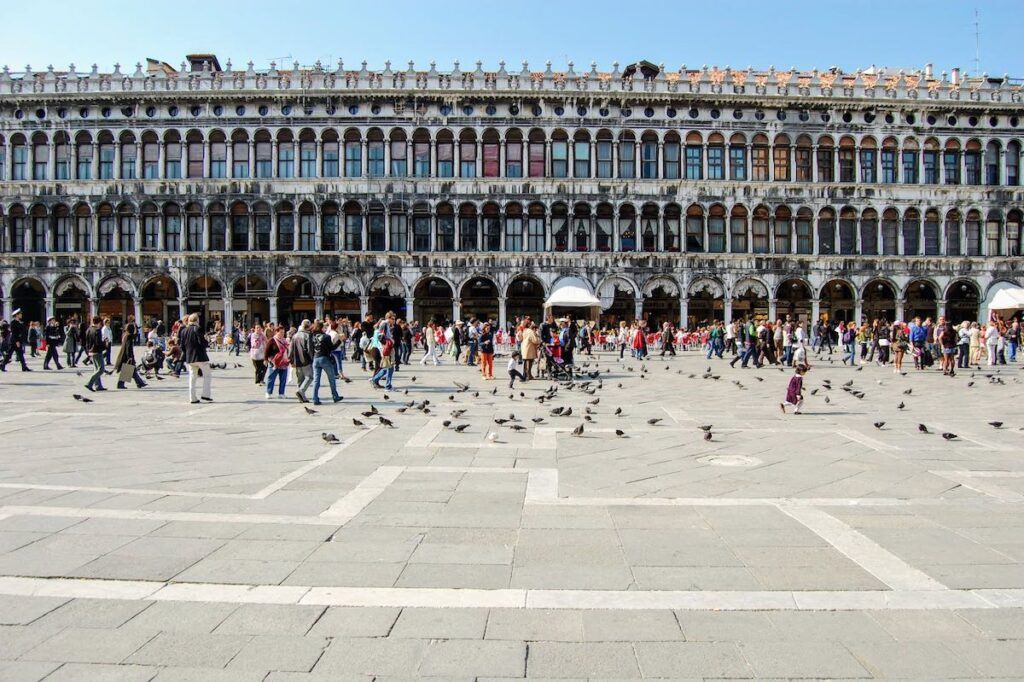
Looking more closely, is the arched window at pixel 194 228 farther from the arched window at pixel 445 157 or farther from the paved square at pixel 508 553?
the paved square at pixel 508 553

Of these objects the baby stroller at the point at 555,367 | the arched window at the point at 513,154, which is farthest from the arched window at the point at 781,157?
the baby stroller at the point at 555,367

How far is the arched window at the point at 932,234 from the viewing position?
43062 millimetres

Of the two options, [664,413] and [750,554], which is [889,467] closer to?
[750,554]

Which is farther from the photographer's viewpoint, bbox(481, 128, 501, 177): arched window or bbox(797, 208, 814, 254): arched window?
bbox(797, 208, 814, 254): arched window

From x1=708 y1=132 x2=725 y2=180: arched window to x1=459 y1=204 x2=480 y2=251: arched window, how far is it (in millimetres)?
12789

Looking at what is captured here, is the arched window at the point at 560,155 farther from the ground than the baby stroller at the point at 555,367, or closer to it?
farther from the ground

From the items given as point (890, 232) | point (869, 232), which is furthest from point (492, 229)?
point (890, 232)

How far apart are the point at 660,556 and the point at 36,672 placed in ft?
11.6

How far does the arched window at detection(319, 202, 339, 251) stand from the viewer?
Answer: 41.4 metres

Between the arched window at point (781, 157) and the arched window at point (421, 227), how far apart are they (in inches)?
738

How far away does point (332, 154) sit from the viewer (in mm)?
41500

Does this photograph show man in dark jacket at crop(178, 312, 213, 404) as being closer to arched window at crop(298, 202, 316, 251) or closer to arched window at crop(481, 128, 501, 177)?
arched window at crop(298, 202, 316, 251)

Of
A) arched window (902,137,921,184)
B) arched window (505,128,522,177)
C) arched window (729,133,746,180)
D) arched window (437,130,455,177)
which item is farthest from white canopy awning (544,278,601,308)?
arched window (902,137,921,184)

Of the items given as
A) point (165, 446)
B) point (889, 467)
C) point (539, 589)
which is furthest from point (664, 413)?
point (539, 589)
